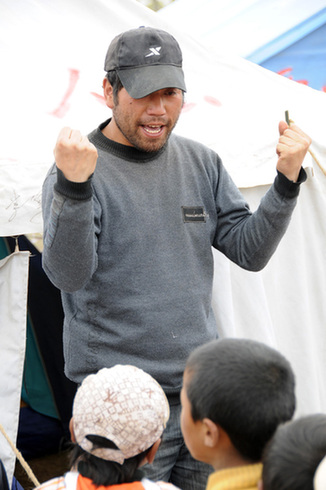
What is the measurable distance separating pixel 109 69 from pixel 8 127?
779 mm

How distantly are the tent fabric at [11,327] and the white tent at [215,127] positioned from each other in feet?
0.08

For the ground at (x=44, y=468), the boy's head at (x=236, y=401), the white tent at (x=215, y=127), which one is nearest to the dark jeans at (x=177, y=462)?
the boy's head at (x=236, y=401)

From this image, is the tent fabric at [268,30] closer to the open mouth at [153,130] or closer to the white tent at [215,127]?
the white tent at [215,127]

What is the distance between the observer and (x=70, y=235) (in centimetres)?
189

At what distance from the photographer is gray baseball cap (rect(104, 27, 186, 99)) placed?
83.8 inches

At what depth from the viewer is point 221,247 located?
2322 millimetres

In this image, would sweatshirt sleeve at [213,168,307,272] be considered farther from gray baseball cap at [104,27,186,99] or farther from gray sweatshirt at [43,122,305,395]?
gray baseball cap at [104,27,186,99]

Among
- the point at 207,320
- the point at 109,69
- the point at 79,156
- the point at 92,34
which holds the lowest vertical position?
the point at 207,320

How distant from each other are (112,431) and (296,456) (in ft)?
1.64

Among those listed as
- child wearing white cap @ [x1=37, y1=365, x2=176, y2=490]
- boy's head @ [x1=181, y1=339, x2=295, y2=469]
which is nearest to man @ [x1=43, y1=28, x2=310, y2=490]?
child wearing white cap @ [x1=37, y1=365, x2=176, y2=490]

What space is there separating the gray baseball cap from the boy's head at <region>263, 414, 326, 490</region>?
115cm

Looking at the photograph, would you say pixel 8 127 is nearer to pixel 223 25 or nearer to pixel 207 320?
pixel 207 320

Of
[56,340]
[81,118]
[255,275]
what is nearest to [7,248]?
[56,340]

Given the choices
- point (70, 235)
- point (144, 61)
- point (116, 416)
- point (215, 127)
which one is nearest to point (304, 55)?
point (215, 127)
